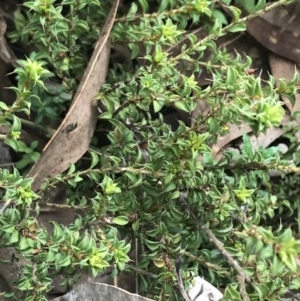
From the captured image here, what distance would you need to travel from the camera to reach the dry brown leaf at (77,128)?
1.54 meters

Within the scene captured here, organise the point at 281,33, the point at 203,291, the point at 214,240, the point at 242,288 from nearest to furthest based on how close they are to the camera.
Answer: the point at 242,288, the point at 214,240, the point at 203,291, the point at 281,33

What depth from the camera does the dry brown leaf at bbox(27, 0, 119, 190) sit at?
5.04 feet

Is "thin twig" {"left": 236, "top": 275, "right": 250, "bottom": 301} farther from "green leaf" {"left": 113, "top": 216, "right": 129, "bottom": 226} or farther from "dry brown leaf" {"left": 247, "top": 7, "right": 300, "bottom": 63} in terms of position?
"dry brown leaf" {"left": 247, "top": 7, "right": 300, "bottom": 63}

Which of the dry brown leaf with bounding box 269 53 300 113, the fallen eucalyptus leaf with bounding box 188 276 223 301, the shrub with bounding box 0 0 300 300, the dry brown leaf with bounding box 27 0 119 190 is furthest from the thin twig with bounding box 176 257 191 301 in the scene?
the dry brown leaf with bounding box 269 53 300 113

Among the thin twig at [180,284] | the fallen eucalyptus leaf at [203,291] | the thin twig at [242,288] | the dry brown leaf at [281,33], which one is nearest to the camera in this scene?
the thin twig at [242,288]

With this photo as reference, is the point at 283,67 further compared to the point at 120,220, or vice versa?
the point at 283,67

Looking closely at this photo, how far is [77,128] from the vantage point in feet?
5.10

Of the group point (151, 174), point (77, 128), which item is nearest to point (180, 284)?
point (151, 174)

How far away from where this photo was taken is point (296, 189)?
5.93ft

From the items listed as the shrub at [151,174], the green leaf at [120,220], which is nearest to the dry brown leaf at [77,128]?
the shrub at [151,174]

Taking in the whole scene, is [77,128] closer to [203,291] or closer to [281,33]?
[203,291]

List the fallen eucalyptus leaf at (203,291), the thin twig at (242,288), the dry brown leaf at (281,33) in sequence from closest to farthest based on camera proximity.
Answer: the thin twig at (242,288) → the fallen eucalyptus leaf at (203,291) → the dry brown leaf at (281,33)

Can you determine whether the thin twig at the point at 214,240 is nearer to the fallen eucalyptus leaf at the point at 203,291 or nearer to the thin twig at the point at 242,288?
the thin twig at the point at 242,288

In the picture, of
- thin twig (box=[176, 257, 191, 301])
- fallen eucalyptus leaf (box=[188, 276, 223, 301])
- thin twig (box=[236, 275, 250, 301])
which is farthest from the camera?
fallen eucalyptus leaf (box=[188, 276, 223, 301])
